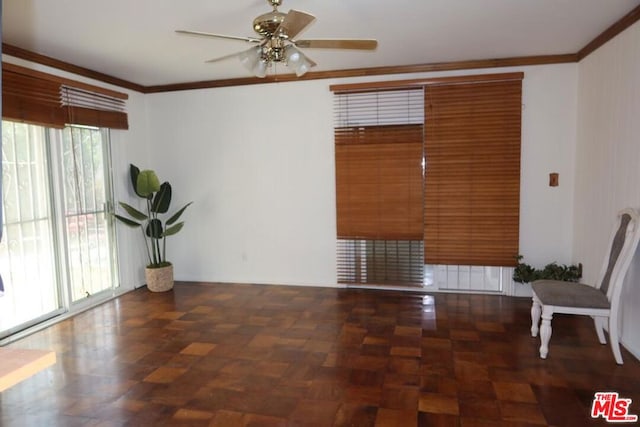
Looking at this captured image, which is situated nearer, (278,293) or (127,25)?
(127,25)

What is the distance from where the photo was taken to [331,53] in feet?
12.8

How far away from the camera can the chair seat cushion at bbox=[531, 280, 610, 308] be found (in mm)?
2914

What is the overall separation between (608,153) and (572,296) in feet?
4.21

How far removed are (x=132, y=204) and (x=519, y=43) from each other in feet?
14.2

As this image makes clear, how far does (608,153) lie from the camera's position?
11.3 feet

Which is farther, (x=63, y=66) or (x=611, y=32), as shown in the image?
(x=63, y=66)

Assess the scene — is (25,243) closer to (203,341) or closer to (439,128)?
(203,341)

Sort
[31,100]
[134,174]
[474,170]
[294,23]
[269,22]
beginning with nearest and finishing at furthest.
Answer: [294,23] → [269,22] → [31,100] → [474,170] → [134,174]

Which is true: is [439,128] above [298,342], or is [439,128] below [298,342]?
above

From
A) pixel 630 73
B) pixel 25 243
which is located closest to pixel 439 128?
pixel 630 73

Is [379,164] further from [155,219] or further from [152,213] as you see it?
[152,213]

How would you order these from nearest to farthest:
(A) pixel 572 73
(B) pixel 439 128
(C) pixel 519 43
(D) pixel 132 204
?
(C) pixel 519 43 → (A) pixel 572 73 → (B) pixel 439 128 → (D) pixel 132 204

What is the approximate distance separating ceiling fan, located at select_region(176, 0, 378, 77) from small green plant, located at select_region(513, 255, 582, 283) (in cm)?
281

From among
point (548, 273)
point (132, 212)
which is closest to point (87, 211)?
point (132, 212)
